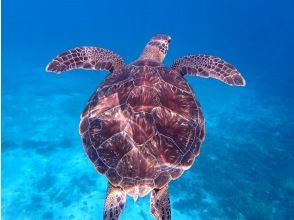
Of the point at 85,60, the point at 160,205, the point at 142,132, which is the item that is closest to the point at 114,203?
the point at 160,205

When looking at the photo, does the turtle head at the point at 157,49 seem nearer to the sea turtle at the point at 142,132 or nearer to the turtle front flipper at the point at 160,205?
the sea turtle at the point at 142,132

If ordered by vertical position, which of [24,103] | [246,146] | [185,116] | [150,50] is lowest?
[185,116]

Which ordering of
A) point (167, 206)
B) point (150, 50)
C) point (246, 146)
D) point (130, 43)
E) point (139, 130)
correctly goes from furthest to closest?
point (130, 43) → point (246, 146) → point (150, 50) → point (167, 206) → point (139, 130)

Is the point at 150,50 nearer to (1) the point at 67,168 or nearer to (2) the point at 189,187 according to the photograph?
(2) the point at 189,187

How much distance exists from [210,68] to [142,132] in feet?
8.86

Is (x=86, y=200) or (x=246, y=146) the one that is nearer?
(x=86, y=200)

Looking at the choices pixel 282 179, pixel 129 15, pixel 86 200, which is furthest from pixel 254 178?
pixel 129 15

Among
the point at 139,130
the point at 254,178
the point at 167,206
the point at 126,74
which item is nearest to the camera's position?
the point at 139,130

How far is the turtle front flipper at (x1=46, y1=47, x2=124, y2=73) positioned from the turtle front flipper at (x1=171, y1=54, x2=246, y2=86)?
54.0 inches

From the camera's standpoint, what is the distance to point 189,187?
11891 millimetres

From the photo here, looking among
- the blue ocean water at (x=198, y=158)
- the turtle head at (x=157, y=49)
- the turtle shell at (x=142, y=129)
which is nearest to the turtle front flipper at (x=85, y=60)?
the turtle head at (x=157, y=49)

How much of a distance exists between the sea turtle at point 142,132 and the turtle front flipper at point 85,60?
3.58 ft

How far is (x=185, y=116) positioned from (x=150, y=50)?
2.76 metres

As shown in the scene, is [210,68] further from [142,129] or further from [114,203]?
[114,203]
